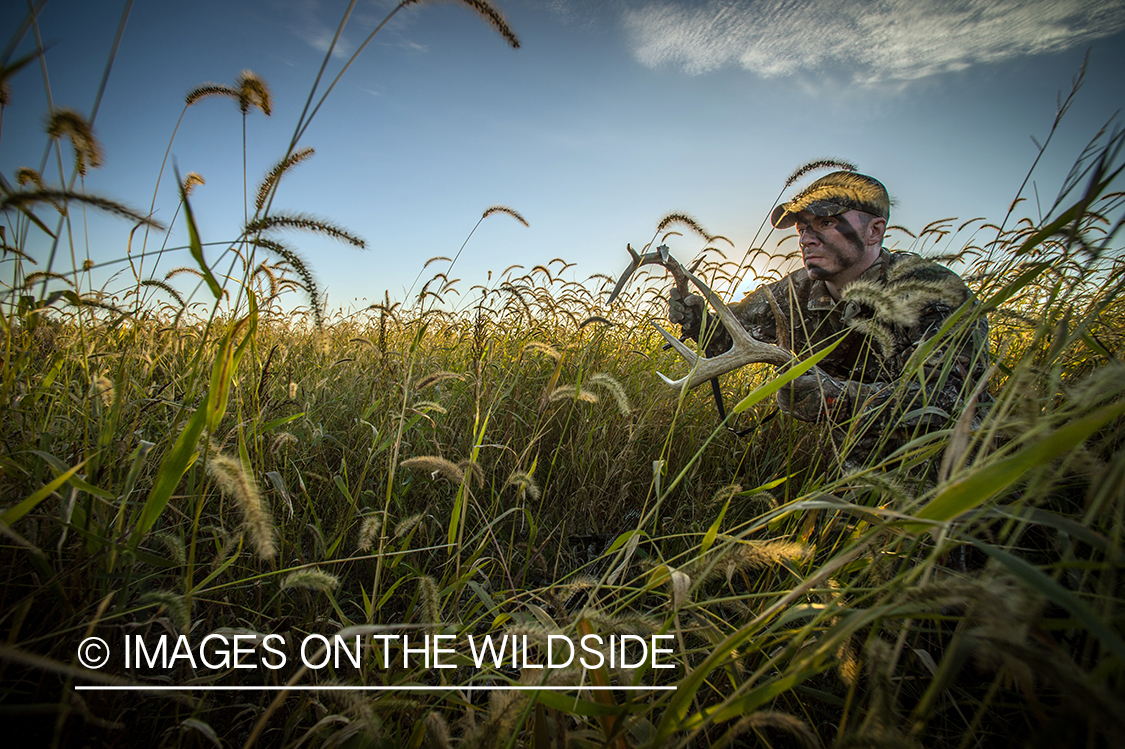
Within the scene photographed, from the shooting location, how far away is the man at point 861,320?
1435mm

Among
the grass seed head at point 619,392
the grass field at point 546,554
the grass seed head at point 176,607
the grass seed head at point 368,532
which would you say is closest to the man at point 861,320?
the grass field at point 546,554

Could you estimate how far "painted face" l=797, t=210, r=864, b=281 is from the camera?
2764 millimetres

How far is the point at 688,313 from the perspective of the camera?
126 inches

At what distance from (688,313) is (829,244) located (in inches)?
39.2

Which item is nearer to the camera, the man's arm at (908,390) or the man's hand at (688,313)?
the man's arm at (908,390)

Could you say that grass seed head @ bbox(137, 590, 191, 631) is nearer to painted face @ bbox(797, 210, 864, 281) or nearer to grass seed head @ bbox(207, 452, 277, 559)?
grass seed head @ bbox(207, 452, 277, 559)

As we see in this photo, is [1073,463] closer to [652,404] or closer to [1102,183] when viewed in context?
[1102,183]

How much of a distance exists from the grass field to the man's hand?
69 centimetres

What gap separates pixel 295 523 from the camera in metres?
1.76

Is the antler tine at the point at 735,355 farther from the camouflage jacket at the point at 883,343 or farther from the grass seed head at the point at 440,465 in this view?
the grass seed head at the point at 440,465

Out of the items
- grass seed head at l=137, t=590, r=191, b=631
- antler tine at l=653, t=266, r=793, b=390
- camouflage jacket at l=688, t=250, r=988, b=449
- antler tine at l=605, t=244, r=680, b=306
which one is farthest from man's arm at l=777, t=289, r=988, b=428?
grass seed head at l=137, t=590, r=191, b=631

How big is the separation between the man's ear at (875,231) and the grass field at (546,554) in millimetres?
610

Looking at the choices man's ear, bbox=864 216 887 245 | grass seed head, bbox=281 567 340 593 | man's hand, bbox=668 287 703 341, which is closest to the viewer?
grass seed head, bbox=281 567 340 593

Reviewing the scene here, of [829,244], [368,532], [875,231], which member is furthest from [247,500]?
[875,231]
